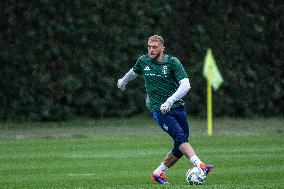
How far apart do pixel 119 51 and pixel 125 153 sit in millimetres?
7413

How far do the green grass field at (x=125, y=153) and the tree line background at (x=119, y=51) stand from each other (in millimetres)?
531

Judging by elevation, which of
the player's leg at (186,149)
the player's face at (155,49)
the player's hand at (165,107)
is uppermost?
the player's face at (155,49)

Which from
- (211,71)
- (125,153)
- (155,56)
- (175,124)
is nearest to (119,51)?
(211,71)

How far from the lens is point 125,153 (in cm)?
1962

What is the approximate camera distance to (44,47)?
85.7 feet

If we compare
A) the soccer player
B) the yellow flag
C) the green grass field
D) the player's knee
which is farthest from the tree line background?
the player's knee

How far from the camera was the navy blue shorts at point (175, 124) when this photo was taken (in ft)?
45.7

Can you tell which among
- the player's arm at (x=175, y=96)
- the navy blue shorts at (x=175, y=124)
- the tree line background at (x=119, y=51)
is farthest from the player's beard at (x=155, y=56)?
the tree line background at (x=119, y=51)

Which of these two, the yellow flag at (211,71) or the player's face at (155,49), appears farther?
the yellow flag at (211,71)

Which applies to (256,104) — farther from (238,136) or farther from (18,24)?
(18,24)

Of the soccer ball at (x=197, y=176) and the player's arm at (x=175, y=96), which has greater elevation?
the player's arm at (x=175, y=96)

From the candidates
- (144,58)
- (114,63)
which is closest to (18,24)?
(114,63)

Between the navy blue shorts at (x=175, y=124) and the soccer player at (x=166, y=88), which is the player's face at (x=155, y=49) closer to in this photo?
the soccer player at (x=166, y=88)

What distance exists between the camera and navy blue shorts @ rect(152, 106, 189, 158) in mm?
13922
